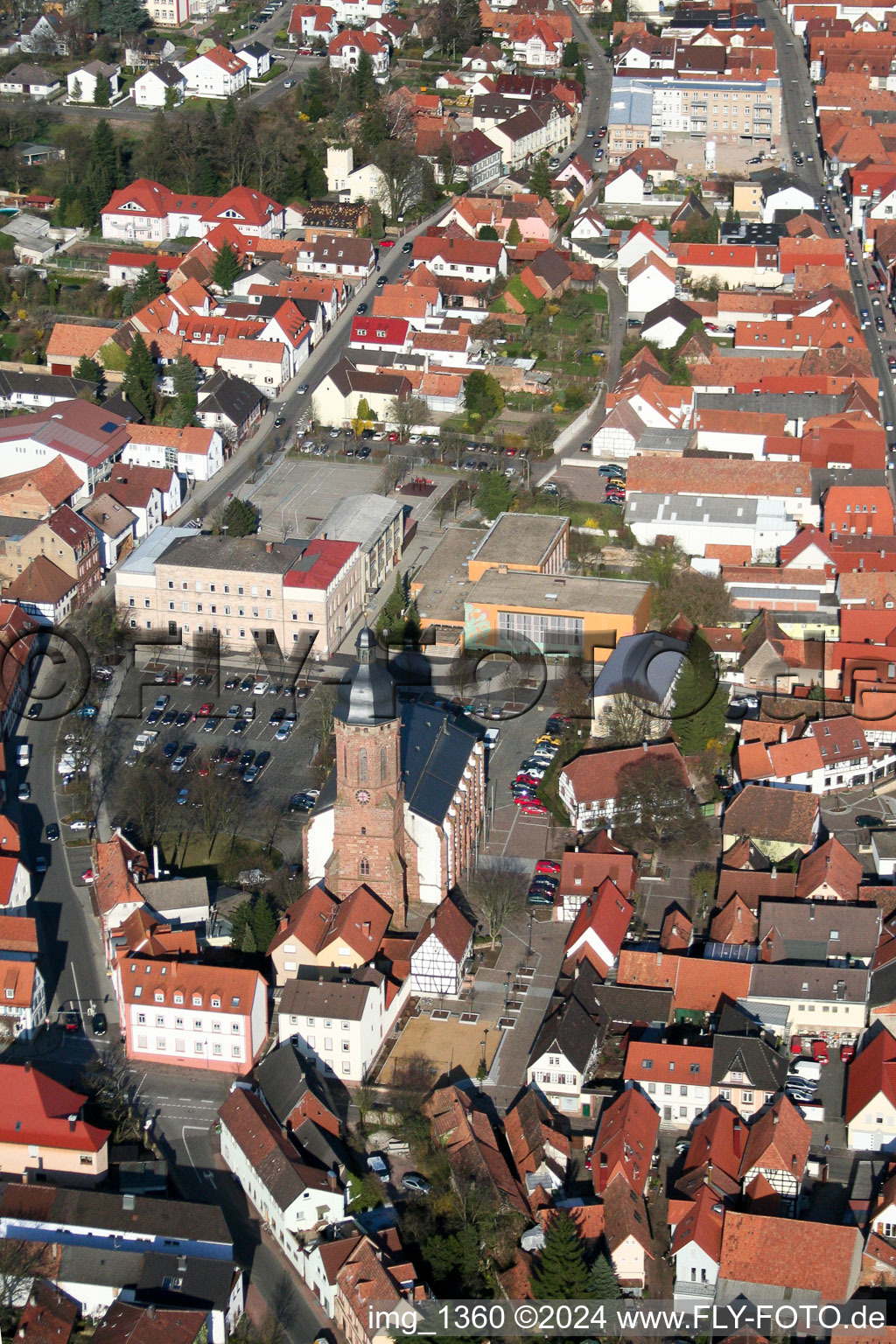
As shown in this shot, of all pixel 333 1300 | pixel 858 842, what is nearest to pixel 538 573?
pixel 858 842

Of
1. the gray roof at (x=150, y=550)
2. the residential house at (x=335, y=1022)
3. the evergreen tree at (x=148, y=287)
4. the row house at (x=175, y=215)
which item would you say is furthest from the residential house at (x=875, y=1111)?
the row house at (x=175, y=215)

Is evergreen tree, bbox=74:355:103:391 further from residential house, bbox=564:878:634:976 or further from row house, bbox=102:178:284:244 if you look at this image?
residential house, bbox=564:878:634:976

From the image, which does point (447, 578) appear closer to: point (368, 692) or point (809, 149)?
point (368, 692)

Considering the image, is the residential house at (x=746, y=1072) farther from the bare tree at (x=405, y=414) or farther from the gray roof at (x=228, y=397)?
the gray roof at (x=228, y=397)

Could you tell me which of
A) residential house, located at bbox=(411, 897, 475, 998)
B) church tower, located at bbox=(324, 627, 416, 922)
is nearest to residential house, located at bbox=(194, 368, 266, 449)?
church tower, located at bbox=(324, 627, 416, 922)

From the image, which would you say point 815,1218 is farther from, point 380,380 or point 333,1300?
point 380,380
